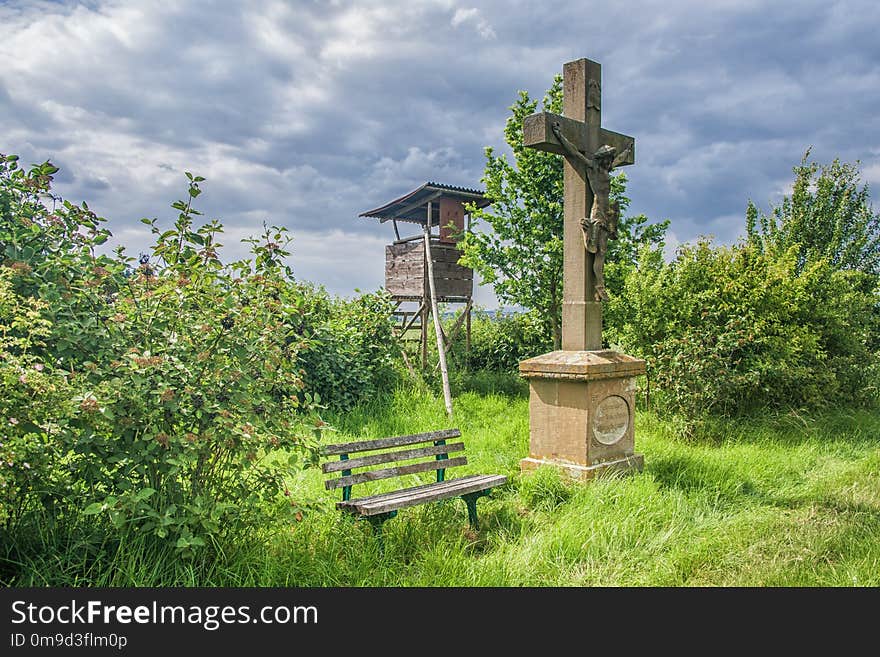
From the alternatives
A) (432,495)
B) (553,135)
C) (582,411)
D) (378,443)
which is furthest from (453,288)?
(432,495)

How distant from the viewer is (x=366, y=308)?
1166 cm

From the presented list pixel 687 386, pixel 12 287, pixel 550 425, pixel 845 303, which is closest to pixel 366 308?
pixel 687 386

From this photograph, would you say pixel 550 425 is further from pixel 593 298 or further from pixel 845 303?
pixel 845 303

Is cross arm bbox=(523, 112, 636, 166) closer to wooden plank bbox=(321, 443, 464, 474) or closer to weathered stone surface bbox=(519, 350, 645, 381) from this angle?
weathered stone surface bbox=(519, 350, 645, 381)

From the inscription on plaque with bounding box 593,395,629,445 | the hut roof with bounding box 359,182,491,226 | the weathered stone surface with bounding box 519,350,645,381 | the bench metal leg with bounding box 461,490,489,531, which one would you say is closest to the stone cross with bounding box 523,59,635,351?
the weathered stone surface with bounding box 519,350,645,381

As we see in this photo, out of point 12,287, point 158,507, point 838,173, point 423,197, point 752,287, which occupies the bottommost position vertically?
point 158,507

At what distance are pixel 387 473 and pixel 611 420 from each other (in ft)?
7.12

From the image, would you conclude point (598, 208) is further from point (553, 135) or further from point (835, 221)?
point (835, 221)

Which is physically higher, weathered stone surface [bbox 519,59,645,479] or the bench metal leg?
weathered stone surface [bbox 519,59,645,479]

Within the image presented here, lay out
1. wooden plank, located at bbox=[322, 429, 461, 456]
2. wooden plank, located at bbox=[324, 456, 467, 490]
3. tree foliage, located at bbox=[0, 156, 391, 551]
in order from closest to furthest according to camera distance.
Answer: tree foliage, located at bbox=[0, 156, 391, 551] → wooden plank, located at bbox=[324, 456, 467, 490] → wooden plank, located at bbox=[322, 429, 461, 456]

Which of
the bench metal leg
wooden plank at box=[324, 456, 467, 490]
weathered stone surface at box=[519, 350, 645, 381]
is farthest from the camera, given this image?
weathered stone surface at box=[519, 350, 645, 381]

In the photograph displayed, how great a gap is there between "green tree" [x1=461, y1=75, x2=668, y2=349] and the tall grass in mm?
4364

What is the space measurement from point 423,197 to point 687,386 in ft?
19.5

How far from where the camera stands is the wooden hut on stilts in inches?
464
